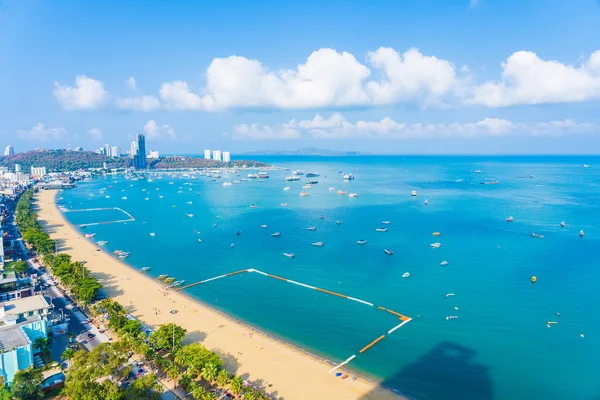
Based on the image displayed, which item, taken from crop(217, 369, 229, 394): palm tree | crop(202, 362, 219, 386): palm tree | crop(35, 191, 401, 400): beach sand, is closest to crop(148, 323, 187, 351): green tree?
crop(35, 191, 401, 400): beach sand

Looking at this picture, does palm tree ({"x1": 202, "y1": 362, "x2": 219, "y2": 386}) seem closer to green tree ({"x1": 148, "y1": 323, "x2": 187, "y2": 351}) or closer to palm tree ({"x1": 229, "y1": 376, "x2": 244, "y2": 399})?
palm tree ({"x1": 229, "y1": 376, "x2": 244, "y2": 399})

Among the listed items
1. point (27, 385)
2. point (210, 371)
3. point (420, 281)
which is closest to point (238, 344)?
point (210, 371)

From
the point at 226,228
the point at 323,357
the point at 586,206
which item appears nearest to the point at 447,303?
the point at 323,357

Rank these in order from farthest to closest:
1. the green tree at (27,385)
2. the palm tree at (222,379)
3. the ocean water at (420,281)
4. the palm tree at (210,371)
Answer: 1. the ocean water at (420,281)
2. the palm tree at (210,371)
3. the palm tree at (222,379)
4. the green tree at (27,385)

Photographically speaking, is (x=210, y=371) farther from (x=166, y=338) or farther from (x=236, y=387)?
(x=166, y=338)

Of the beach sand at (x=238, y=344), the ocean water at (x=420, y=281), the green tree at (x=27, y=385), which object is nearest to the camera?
the green tree at (x=27, y=385)

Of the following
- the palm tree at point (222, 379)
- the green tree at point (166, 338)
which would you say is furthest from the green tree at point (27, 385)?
the palm tree at point (222, 379)

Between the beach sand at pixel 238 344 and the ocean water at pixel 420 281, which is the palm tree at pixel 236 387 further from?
the ocean water at pixel 420 281
